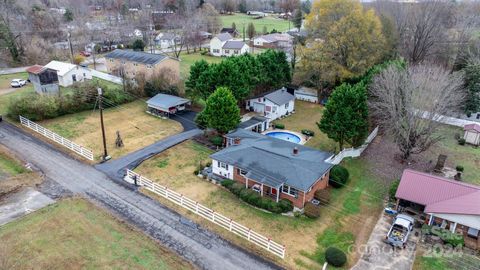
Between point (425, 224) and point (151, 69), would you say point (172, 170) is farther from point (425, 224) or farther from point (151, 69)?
point (151, 69)

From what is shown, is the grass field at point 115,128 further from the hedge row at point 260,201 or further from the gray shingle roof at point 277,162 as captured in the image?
the hedge row at point 260,201

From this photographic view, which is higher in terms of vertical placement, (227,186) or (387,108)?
(387,108)

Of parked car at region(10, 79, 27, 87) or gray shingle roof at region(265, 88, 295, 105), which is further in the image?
parked car at region(10, 79, 27, 87)

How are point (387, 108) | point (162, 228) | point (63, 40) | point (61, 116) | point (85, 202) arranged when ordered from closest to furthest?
point (162, 228)
point (85, 202)
point (387, 108)
point (61, 116)
point (63, 40)

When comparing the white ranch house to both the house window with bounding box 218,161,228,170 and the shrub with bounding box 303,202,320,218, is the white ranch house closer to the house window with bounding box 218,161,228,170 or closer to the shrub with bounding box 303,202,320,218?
the house window with bounding box 218,161,228,170

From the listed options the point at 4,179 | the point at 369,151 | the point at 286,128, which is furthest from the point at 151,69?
the point at 369,151

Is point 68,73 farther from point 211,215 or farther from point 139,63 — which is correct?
point 211,215

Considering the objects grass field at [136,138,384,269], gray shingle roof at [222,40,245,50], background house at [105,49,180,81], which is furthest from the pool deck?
gray shingle roof at [222,40,245,50]
